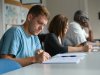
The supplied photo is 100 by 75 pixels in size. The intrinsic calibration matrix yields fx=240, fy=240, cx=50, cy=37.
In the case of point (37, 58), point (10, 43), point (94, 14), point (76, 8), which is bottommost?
point (37, 58)

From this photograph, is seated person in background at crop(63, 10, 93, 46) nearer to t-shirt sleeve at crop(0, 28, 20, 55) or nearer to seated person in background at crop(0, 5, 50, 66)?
seated person in background at crop(0, 5, 50, 66)

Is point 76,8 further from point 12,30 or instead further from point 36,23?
point 12,30

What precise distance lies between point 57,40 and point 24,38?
67 cm

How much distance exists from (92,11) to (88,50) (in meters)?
3.03

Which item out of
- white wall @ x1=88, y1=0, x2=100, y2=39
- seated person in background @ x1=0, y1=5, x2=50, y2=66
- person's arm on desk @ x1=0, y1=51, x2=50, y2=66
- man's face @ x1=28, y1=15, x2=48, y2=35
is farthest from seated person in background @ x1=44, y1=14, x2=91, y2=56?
white wall @ x1=88, y1=0, x2=100, y2=39

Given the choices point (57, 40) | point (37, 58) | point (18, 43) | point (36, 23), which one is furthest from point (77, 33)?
point (37, 58)

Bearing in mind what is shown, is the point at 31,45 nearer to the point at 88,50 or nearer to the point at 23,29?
the point at 23,29

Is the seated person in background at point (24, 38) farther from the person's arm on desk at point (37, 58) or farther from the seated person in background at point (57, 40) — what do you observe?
the seated person in background at point (57, 40)

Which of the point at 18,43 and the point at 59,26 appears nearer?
the point at 18,43

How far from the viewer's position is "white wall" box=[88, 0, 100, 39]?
5523mm

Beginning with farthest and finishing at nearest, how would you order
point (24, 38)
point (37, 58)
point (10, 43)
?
point (24, 38) < point (10, 43) < point (37, 58)

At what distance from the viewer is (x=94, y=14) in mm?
5574

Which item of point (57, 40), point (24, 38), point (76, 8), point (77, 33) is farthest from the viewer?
point (76, 8)

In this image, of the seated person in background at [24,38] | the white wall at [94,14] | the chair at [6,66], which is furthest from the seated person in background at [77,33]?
the chair at [6,66]
